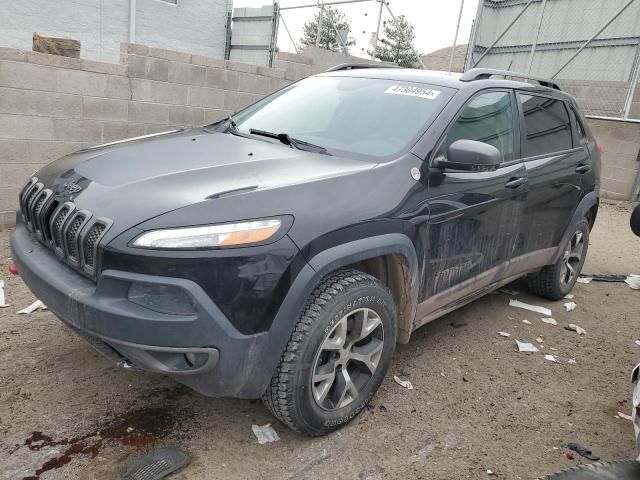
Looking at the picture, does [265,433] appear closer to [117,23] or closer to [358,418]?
[358,418]

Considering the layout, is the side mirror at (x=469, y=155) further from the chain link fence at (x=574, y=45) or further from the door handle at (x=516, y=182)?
the chain link fence at (x=574, y=45)

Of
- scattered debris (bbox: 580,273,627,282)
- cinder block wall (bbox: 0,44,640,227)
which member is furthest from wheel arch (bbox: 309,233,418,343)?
cinder block wall (bbox: 0,44,640,227)

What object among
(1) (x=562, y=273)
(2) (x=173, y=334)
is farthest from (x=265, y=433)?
(1) (x=562, y=273)

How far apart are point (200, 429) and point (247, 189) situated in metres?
1.25

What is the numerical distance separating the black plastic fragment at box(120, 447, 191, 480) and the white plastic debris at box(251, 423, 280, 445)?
14.4 inches

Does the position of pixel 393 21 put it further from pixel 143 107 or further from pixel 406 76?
pixel 406 76

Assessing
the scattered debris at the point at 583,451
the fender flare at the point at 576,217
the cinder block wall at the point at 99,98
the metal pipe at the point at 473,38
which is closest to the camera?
the scattered debris at the point at 583,451

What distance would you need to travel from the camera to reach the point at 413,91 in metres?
3.36

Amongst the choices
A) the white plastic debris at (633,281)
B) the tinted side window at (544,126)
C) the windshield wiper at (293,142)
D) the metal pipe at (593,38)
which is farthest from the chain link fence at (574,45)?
the windshield wiper at (293,142)

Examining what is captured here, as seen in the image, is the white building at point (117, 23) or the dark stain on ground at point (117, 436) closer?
the dark stain on ground at point (117, 436)

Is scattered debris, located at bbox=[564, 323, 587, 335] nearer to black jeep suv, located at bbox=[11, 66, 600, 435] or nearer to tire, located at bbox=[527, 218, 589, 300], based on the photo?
tire, located at bbox=[527, 218, 589, 300]

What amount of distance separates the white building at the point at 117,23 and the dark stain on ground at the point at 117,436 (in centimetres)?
1038

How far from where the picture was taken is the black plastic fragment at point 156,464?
2.31 meters

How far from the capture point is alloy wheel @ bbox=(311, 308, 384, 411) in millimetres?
2555
